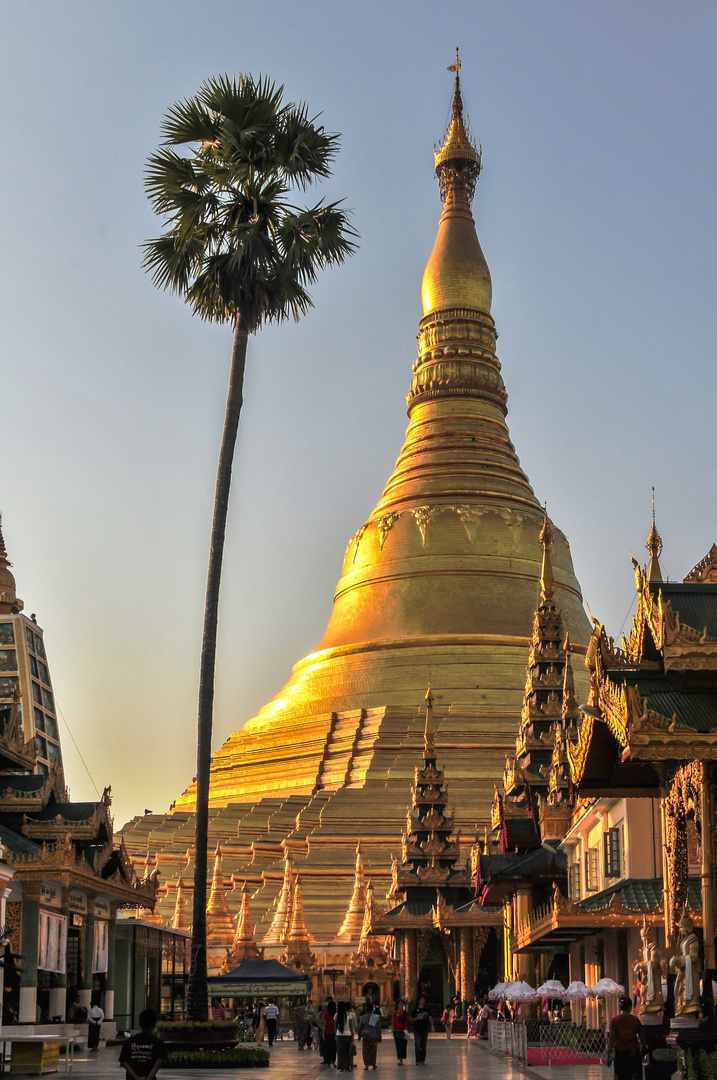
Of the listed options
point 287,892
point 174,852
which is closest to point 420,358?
point 174,852

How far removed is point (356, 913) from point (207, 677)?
2580 cm

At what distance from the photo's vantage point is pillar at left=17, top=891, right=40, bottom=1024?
25781mm

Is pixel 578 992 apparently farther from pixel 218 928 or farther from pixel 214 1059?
pixel 218 928

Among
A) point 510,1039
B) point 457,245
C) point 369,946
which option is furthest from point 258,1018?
point 457,245

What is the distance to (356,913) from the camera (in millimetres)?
45031

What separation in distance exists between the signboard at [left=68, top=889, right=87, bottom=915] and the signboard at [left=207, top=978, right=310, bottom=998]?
4.11 metres

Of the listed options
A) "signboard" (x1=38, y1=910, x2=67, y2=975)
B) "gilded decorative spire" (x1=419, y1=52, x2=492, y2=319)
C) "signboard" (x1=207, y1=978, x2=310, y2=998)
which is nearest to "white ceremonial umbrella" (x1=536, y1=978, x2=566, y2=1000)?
"signboard" (x1=38, y1=910, x2=67, y2=975)

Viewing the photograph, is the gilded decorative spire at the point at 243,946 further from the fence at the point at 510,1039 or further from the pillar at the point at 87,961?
the fence at the point at 510,1039

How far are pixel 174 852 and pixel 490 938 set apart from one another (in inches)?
651

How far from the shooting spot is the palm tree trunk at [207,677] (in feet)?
67.2

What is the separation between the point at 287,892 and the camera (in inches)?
1780

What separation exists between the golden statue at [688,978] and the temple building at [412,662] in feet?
99.5

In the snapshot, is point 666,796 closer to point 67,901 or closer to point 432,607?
point 67,901

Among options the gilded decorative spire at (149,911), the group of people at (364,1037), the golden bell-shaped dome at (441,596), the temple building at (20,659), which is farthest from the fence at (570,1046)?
the temple building at (20,659)
